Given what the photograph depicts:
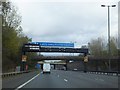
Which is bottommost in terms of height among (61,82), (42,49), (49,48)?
(61,82)

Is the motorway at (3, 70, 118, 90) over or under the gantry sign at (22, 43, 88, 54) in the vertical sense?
under

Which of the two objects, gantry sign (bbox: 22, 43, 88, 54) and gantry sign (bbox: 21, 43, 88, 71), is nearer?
gantry sign (bbox: 22, 43, 88, 54)

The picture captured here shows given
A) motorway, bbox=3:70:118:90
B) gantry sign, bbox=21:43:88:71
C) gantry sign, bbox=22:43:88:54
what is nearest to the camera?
motorway, bbox=3:70:118:90

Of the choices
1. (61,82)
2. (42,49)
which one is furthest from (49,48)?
(61,82)

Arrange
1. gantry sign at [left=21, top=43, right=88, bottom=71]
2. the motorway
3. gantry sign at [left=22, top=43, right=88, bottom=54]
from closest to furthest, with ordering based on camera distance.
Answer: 1. the motorway
2. gantry sign at [left=22, top=43, right=88, bottom=54]
3. gantry sign at [left=21, top=43, right=88, bottom=71]

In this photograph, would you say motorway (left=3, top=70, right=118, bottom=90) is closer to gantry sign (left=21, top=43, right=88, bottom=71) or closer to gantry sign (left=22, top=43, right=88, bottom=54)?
gantry sign (left=22, top=43, right=88, bottom=54)

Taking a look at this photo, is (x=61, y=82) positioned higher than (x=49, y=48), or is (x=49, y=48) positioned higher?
(x=49, y=48)

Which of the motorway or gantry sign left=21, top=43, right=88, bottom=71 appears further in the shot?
gantry sign left=21, top=43, right=88, bottom=71

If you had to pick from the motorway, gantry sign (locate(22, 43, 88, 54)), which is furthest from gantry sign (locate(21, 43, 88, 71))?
the motorway

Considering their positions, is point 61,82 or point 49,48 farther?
point 49,48

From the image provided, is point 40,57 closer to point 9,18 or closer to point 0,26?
point 9,18

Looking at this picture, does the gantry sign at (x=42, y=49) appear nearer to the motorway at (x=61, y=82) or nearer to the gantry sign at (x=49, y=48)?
the gantry sign at (x=49, y=48)

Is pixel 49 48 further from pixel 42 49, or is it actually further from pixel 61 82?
pixel 61 82

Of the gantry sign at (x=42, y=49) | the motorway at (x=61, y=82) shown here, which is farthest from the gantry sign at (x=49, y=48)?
the motorway at (x=61, y=82)
